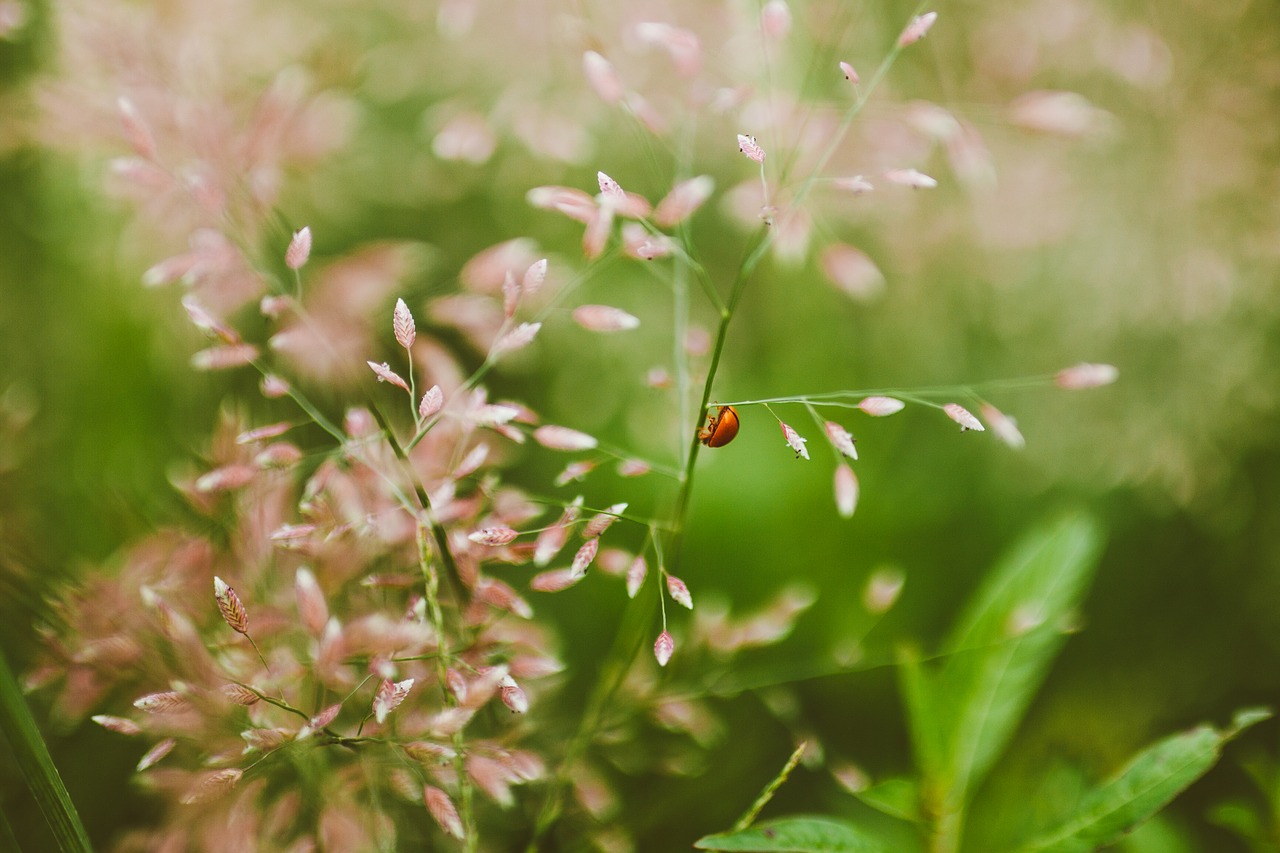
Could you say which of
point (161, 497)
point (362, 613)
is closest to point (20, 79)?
point (161, 497)

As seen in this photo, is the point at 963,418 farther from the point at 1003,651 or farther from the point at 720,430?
the point at 1003,651

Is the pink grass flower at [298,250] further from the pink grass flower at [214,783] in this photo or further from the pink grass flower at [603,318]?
the pink grass flower at [214,783]

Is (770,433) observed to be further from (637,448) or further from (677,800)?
(677,800)

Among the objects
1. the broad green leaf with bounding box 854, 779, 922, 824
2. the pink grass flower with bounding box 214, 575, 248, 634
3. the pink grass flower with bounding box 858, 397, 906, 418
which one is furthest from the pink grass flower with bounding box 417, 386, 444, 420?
the broad green leaf with bounding box 854, 779, 922, 824

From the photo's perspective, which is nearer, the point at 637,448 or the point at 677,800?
the point at 677,800

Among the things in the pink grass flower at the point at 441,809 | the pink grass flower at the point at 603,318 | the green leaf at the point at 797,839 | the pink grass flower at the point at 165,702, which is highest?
the pink grass flower at the point at 603,318

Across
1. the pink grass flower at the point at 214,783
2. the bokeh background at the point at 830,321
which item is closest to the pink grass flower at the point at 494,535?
the pink grass flower at the point at 214,783

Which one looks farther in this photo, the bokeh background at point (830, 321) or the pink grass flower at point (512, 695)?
the bokeh background at point (830, 321)

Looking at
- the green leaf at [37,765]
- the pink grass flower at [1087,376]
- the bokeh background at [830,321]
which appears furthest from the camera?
the bokeh background at [830,321]
